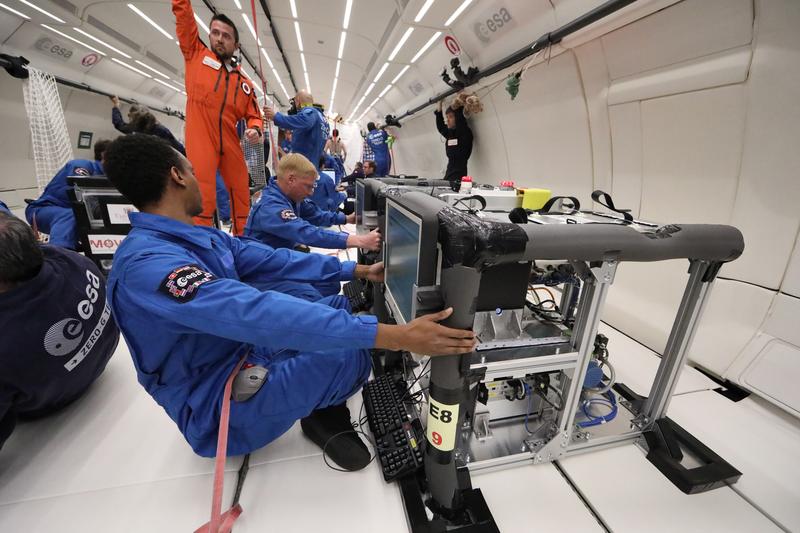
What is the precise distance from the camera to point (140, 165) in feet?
3.83

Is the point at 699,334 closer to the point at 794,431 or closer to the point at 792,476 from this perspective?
the point at 794,431

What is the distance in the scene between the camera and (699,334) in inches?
94.2

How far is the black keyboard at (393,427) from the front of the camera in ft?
4.70

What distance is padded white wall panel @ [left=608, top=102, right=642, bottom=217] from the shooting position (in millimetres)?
2717

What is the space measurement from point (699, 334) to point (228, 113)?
4701mm

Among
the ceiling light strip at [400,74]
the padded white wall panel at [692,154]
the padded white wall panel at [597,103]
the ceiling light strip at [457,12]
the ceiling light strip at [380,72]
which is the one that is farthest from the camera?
the ceiling light strip at [380,72]

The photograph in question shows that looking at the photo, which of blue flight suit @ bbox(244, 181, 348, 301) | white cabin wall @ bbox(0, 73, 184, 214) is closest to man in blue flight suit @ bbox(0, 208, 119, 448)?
blue flight suit @ bbox(244, 181, 348, 301)

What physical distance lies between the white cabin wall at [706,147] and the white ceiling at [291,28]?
216cm

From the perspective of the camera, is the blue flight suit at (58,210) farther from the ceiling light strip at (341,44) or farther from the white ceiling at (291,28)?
the ceiling light strip at (341,44)

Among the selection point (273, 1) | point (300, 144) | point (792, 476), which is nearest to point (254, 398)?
point (792, 476)

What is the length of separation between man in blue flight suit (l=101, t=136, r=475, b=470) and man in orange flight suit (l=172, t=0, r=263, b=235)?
6.75 ft

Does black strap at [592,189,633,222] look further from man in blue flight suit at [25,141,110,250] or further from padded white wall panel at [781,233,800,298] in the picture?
man in blue flight suit at [25,141,110,250]

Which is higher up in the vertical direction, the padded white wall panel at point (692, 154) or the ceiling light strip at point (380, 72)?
the ceiling light strip at point (380, 72)

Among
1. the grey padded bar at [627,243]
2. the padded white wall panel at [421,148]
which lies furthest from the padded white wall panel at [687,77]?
the padded white wall panel at [421,148]
